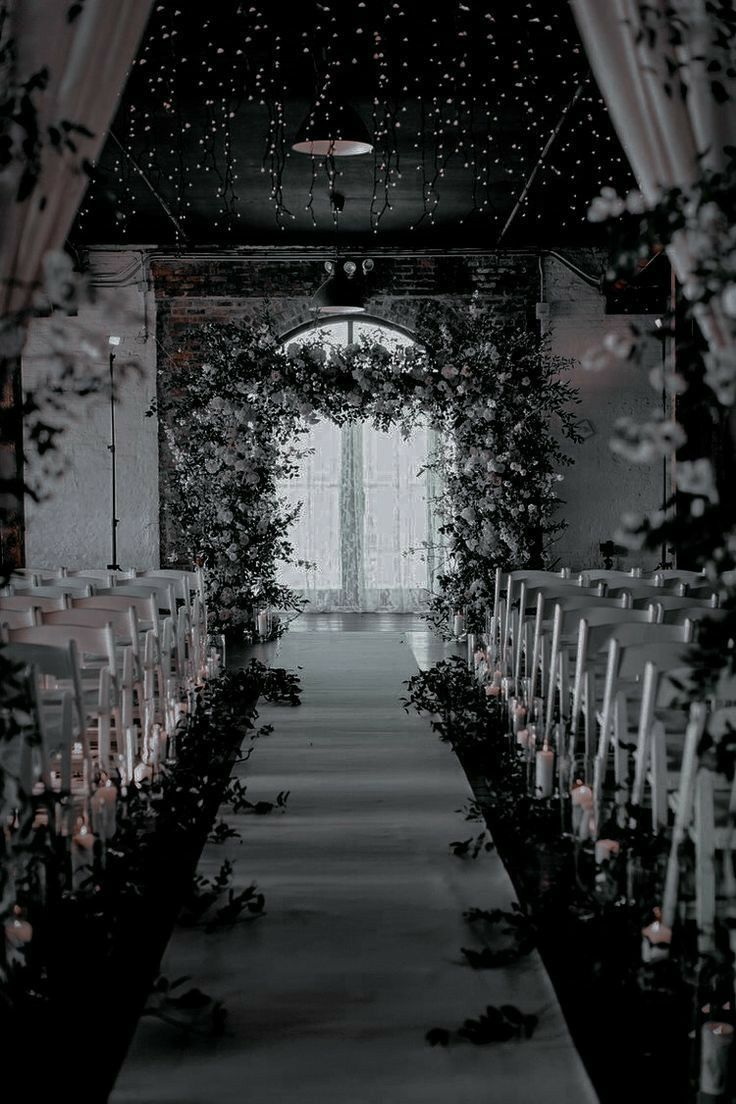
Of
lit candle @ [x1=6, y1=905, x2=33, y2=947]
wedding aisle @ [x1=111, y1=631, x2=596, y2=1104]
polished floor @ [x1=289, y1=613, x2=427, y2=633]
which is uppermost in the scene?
lit candle @ [x1=6, y1=905, x2=33, y2=947]

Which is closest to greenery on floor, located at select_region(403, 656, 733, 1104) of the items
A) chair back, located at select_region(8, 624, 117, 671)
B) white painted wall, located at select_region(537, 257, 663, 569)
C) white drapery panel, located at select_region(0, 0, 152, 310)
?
chair back, located at select_region(8, 624, 117, 671)

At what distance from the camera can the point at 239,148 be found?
8.80 meters

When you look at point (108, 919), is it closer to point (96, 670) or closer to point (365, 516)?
point (96, 670)

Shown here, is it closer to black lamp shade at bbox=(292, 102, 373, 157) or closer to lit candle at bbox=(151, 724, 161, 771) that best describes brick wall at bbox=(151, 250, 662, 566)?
black lamp shade at bbox=(292, 102, 373, 157)

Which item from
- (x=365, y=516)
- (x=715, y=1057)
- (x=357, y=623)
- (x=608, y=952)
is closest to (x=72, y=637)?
(x=608, y=952)

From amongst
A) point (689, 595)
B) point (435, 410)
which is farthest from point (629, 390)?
point (689, 595)

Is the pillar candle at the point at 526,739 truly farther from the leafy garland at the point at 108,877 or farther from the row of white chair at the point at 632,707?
the leafy garland at the point at 108,877

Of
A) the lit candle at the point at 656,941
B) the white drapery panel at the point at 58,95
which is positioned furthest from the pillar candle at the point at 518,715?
the white drapery panel at the point at 58,95

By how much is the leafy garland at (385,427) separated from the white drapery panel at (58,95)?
641 centimetres

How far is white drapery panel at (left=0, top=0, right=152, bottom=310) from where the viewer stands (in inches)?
113

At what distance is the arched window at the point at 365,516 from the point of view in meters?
13.6

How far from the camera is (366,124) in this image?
8164 millimetres

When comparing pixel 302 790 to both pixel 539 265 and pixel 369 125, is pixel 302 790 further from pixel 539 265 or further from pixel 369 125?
pixel 539 265

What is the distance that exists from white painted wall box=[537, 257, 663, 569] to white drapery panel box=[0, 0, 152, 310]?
9578 millimetres
